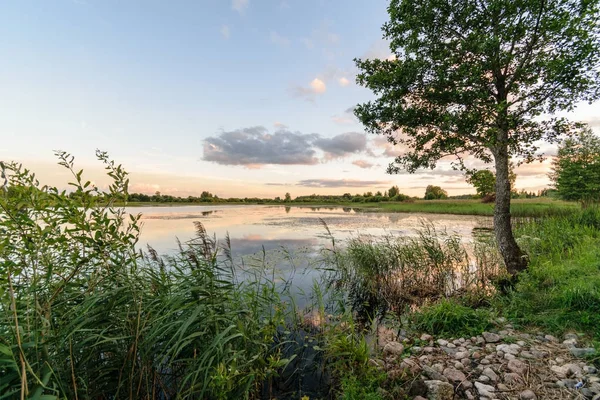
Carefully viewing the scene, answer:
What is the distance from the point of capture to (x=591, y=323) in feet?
13.4

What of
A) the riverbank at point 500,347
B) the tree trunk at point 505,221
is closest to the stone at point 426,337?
the riverbank at point 500,347

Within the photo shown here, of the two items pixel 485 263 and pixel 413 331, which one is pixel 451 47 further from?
pixel 413 331

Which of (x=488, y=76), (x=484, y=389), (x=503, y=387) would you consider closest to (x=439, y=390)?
(x=484, y=389)

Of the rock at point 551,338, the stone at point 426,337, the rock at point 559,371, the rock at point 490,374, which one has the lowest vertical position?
the stone at point 426,337

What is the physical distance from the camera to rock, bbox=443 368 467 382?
3.21 metres

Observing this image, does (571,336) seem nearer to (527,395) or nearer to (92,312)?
(527,395)

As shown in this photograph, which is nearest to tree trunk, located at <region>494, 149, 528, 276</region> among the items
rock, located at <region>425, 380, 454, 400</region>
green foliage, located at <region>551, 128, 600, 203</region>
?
rock, located at <region>425, 380, 454, 400</region>

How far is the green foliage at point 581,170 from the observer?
22703 millimetres

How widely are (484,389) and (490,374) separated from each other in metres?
0.36

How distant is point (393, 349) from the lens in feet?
12.9

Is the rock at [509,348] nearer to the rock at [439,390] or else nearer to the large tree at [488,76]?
the rock at [439,390]

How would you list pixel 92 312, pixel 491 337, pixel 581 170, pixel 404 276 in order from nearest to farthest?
pixel 92 312, pixel 491 337, pixel 404 276, pixel 581 170

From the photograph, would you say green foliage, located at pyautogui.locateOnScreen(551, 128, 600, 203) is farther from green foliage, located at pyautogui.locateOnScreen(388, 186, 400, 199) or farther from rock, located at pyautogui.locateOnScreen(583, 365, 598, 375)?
green foliage, located at pyautogui.locateOnScreen(388, 186, 400, 199)

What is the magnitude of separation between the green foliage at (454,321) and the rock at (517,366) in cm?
98
